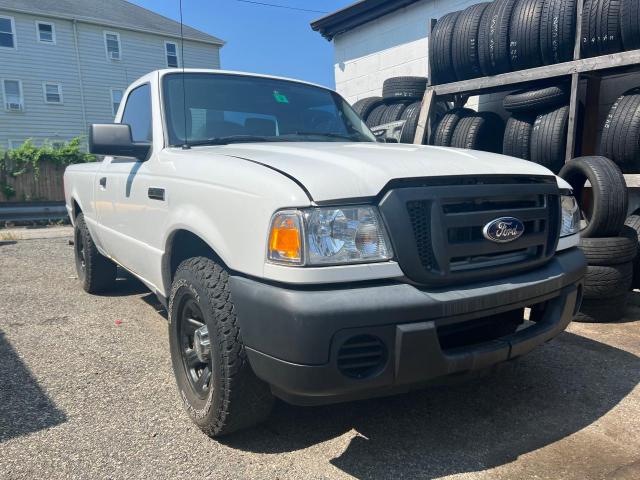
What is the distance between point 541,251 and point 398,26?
8.46m

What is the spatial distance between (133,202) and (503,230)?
2368mm

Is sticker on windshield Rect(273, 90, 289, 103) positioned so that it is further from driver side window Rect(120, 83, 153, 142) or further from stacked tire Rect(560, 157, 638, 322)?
stacked tire Rect(560, 157, 638, 322)

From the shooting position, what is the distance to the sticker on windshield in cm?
354

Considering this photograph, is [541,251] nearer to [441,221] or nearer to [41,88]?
[441,221]

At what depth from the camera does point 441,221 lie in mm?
2027

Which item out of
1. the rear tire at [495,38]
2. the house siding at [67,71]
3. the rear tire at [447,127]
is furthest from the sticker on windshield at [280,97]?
the house siding at [67,71]

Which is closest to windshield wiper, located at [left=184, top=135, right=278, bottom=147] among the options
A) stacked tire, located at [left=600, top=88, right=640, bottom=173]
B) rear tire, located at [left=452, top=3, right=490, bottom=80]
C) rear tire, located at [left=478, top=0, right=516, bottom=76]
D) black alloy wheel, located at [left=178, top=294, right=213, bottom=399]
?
black alloy wheel, located at [left=178, top=294, right=213, bottom=399]

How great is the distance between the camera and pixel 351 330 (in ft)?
6.08

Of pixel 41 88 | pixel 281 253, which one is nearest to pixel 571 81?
pixel 281 253

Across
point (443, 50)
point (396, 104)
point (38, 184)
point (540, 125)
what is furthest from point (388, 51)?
point (38, 184)

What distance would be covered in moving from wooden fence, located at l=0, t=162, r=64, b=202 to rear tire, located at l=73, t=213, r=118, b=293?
36.0 ft

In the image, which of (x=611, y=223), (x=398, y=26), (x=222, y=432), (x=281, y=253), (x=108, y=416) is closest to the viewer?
(x=281, y=253)

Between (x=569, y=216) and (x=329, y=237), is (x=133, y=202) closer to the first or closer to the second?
(x=329, y=237)

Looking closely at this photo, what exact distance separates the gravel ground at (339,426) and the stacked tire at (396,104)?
5.16m
